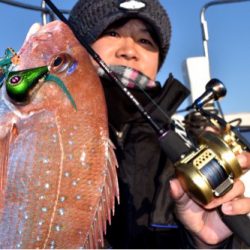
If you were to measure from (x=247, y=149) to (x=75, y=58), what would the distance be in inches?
42.0

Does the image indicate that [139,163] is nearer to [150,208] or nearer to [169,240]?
[150,208]

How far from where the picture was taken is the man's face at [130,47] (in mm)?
2641

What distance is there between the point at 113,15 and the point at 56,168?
1.44 meters

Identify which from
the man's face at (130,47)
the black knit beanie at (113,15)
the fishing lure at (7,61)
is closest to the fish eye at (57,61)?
the fishing lure at (7,61)

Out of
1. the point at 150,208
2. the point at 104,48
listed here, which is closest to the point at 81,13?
the point at 104,48

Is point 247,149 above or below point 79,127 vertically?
below

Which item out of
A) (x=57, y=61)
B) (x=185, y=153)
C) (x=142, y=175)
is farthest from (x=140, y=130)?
(x=57, y=61)

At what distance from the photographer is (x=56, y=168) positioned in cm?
165

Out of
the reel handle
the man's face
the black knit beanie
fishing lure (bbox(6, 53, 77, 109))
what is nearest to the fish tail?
fishing lure (bbox(6, 53, 77, 109))

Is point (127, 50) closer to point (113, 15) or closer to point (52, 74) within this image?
point (113, 15)

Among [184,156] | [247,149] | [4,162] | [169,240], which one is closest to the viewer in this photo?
[4,162]

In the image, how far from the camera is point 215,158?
6.04 ft

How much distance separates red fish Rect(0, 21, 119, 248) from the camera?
64.7 inches

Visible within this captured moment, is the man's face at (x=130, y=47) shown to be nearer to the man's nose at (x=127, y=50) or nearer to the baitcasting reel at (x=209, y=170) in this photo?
the man's nose at (x=127, y=50)
